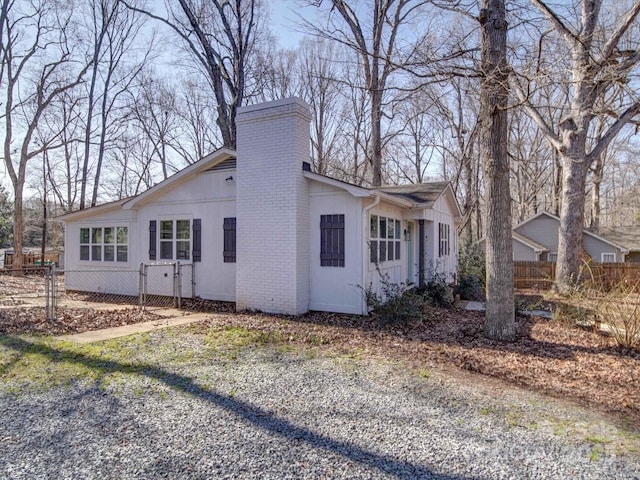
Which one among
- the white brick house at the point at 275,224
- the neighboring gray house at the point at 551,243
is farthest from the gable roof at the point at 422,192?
the neighboring gray house at the point at 551,243

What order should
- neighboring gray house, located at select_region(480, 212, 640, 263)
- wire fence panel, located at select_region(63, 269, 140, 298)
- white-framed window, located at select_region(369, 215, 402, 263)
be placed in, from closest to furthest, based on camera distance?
white-framed window, located at select_region(369, 215, 402, 263) < wire fence panel, located at select_region(63, 269, 140, 298) < neighboring gray house, located at select_region(480, 212, 640, 263)

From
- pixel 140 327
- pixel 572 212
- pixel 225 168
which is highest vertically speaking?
pixel 225 168

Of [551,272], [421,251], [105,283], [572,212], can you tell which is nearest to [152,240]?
[105,283]

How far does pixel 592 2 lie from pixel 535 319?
914 centimetres

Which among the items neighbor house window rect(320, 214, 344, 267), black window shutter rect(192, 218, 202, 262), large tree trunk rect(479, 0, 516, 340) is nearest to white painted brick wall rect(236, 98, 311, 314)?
neighbor house window rect(320, 214, 344, 267)

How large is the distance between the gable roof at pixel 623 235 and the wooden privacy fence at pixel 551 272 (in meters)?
8.72

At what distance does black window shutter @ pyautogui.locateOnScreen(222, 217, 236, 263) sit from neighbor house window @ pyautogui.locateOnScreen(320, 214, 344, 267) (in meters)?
2.41

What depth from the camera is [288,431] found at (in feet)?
11.2

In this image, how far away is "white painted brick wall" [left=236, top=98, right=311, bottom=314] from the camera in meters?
8.61

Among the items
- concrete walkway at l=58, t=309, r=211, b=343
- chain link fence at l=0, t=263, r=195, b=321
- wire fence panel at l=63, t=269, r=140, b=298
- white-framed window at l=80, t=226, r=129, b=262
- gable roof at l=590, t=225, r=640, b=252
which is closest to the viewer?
concrete walkway at l=58, t=309, r=211, b=343

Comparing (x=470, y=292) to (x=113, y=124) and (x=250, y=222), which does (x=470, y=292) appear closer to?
(x=250, y=222)

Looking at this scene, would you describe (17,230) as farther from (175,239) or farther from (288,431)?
(288,431)

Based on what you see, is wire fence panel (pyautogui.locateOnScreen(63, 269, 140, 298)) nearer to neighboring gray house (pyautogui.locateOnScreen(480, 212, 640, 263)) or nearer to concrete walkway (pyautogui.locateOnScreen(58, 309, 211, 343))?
concrete walkway (pyautogui.locateOnScreen(58, 309, 211, 343))

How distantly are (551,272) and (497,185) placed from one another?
13.6 meters
